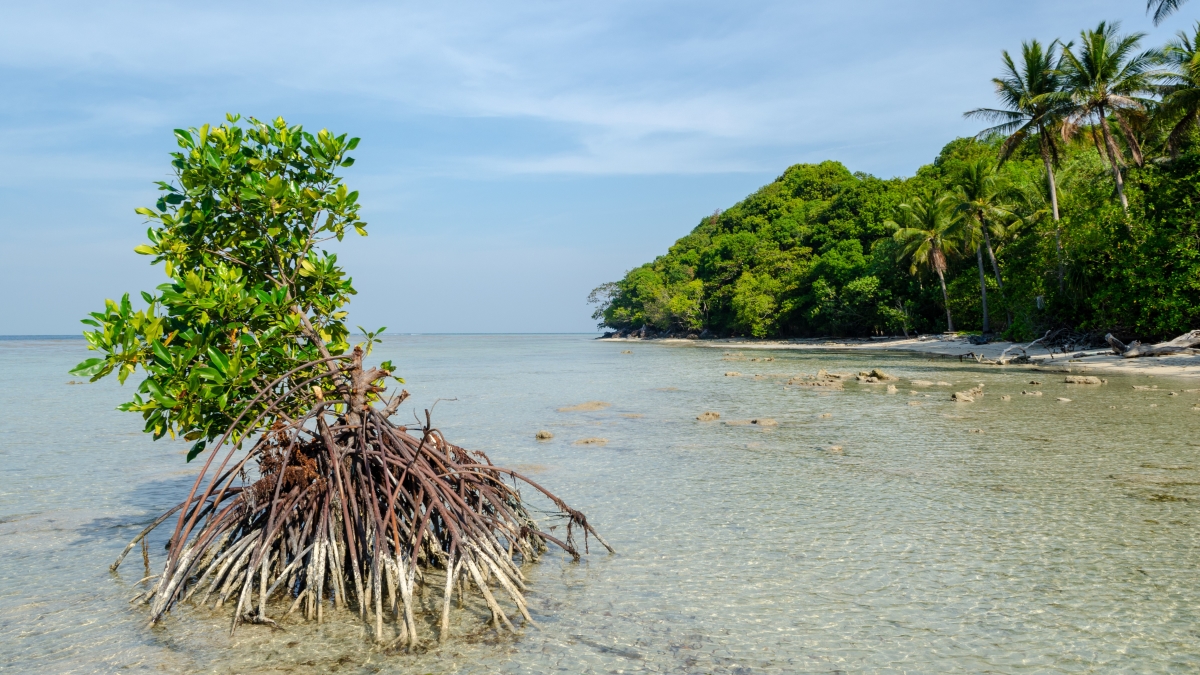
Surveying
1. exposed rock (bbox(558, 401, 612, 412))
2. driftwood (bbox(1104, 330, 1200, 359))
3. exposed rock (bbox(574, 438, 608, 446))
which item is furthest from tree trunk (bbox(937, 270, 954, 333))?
exposed rock (bbox(574, 438, 608, 446))

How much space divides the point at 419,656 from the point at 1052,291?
36574 millimetres

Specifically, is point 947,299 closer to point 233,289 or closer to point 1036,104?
point 1036,104

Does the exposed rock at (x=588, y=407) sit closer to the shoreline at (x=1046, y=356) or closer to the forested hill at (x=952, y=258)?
the shoreline at (x=1046, y=356)

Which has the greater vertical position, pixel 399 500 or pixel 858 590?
pixel 399 500

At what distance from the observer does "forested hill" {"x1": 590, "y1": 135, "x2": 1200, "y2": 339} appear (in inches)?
1050

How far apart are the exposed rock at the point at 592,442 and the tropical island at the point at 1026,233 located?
22296 mm

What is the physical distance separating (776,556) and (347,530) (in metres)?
4.00

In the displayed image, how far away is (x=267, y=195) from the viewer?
6320 mm

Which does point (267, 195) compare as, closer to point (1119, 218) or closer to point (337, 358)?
point (337, 358)

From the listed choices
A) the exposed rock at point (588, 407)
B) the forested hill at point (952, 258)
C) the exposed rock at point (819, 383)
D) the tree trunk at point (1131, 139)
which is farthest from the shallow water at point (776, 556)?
the tree trunk at point (1131, 139)

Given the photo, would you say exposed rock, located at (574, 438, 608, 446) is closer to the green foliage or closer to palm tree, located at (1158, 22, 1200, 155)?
the green foliage

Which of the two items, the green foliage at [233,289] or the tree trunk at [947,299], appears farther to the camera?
the tree trunk at [947,299]

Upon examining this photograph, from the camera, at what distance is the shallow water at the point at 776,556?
16.9ft

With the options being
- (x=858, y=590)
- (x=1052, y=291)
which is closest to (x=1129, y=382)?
(x=1052, y=291)
